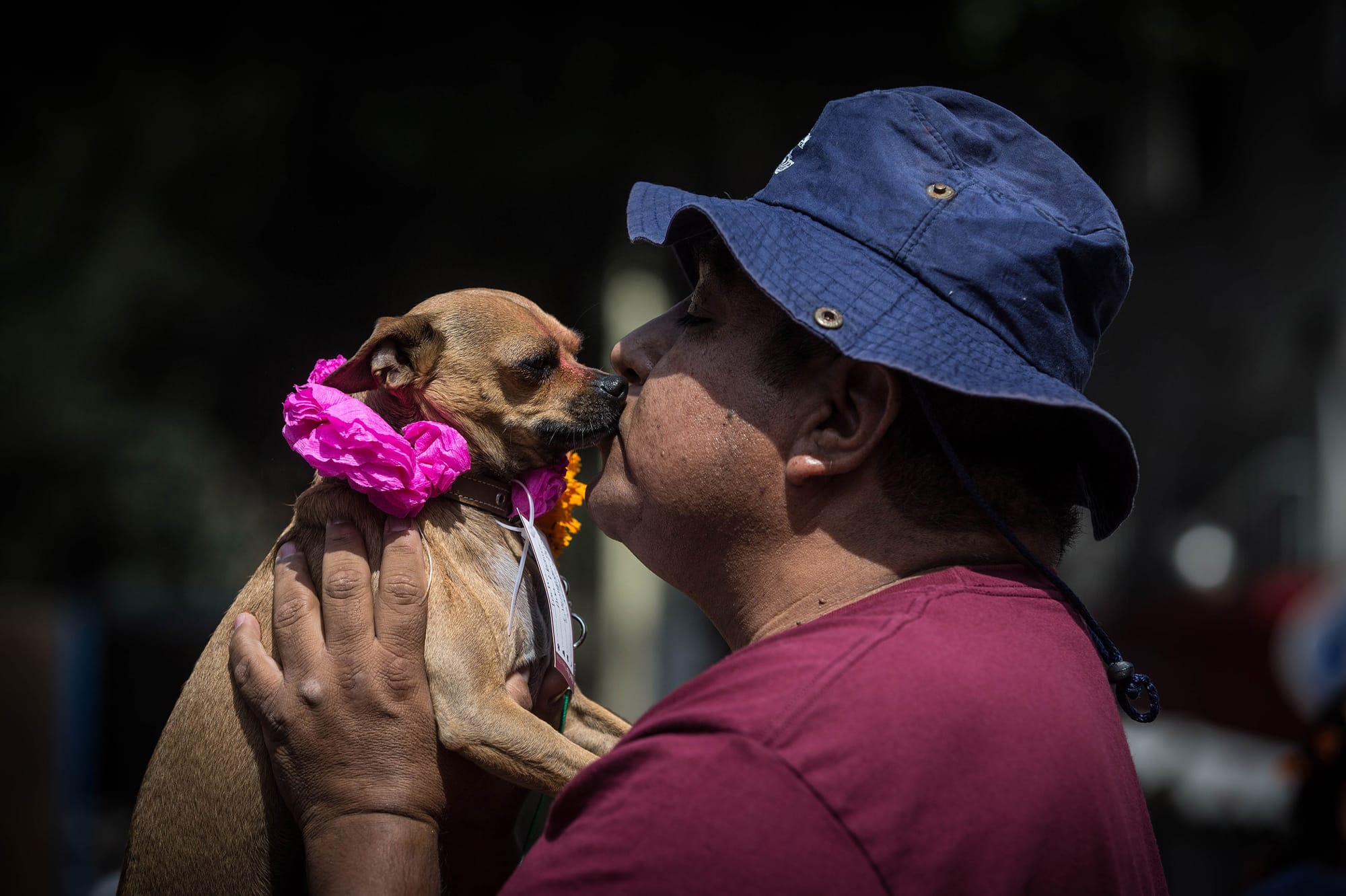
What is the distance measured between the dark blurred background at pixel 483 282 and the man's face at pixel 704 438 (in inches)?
206

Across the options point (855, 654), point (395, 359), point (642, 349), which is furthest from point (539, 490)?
point (855, 654)

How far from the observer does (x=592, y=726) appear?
277 cm

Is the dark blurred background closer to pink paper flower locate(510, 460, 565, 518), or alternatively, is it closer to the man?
pink paper flower locate(510, 460, 565, 518)

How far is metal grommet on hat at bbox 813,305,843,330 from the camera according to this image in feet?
5.36

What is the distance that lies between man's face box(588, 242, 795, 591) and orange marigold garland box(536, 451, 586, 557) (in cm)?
78

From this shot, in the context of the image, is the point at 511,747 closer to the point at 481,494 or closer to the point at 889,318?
the point at 481,494

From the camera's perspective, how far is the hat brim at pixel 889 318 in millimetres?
1586

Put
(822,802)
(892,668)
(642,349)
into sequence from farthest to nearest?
(642,349) → (892,668) → (822,802)

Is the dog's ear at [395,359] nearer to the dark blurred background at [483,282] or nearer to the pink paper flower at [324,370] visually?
the pink paper flower at [324,370]

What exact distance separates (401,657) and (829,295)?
1102mm

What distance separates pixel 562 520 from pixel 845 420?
3.90ft

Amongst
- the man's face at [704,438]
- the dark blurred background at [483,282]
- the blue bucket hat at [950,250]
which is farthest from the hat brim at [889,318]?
the dark blurred background at [483,282]

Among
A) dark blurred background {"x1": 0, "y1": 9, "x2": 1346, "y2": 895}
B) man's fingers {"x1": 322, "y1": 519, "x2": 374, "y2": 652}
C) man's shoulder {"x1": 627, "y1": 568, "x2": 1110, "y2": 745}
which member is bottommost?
dark blurred background {"x1": 0, "y1": 9, "x2": 1346, "y2": 895}

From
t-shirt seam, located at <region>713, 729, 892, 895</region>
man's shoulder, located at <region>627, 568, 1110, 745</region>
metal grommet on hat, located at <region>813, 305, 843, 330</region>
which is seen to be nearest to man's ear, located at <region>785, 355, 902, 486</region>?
metal grommet on hat, located at <region>813, 305, 843, 330</region>
